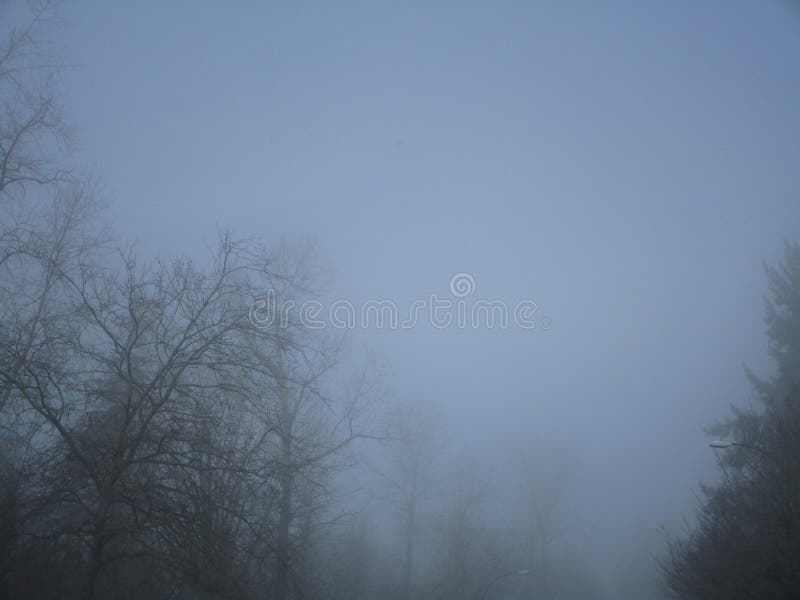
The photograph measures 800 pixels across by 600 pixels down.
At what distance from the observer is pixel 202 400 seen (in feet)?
21.3

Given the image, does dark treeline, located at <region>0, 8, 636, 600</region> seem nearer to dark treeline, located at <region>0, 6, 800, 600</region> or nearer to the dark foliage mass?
dark treeline, located at <region>0, 6, 800, 600</region>

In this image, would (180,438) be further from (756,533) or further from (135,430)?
(756,533)

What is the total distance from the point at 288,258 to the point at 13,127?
6.45 m

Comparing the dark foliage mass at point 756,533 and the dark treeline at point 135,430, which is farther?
the dark foliage mass at point 756,533

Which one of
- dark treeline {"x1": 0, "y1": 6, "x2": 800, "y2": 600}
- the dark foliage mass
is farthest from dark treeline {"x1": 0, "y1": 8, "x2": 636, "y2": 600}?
the dark foliage mass

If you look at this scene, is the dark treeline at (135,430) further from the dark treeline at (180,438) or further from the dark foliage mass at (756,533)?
the dark foliage mass at (756,533)

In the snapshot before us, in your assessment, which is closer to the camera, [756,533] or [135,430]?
[135,430]

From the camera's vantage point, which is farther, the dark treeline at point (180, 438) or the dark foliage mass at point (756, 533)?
the dark foliage mass at point (756, 533)

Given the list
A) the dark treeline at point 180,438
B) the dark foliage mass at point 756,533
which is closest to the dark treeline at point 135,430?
the dark treeline at point 180,438

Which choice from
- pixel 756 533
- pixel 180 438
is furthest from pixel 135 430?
pixel 756 533

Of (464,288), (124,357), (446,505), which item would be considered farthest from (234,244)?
(464,288)

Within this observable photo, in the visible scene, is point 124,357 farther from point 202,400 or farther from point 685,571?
point 685,571

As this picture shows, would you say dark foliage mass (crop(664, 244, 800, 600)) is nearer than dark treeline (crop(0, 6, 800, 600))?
No

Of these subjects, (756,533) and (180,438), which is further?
(756,533)
